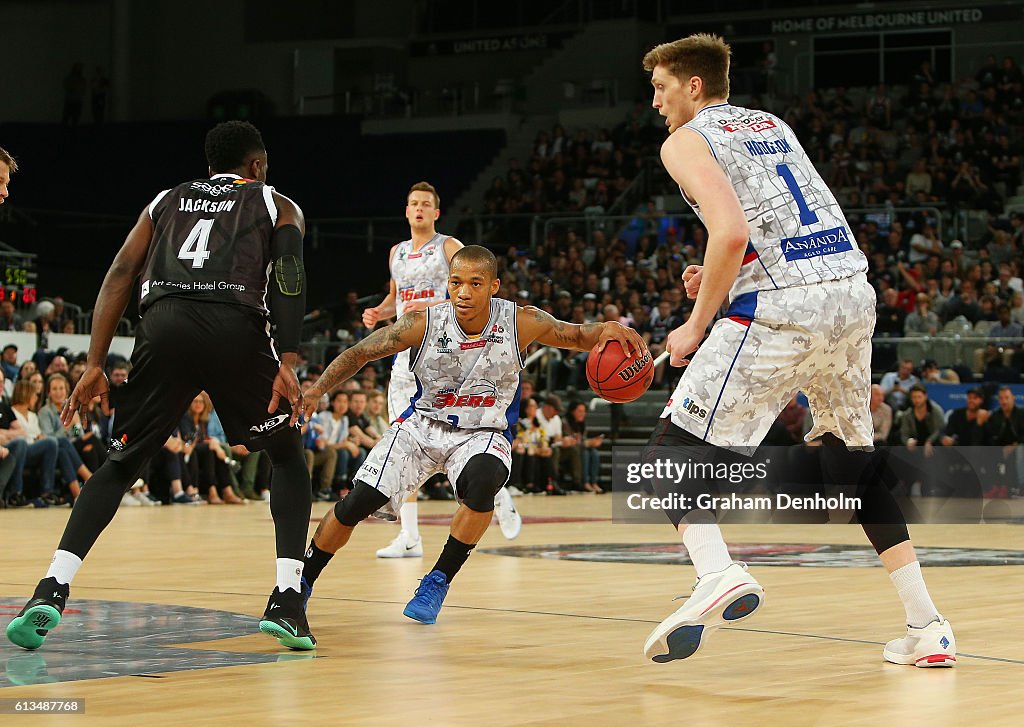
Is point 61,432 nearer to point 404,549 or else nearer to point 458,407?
point 404,549

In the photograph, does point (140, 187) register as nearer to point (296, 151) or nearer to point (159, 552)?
point (296, 151)

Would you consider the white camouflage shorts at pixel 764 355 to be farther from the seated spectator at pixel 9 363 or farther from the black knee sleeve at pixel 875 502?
the seated spectator at pixel 9 363

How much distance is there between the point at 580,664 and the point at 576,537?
20.6ft

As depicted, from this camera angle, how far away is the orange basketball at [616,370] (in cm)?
573

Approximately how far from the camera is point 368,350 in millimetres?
5875

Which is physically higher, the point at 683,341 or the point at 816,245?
the point at 816,245

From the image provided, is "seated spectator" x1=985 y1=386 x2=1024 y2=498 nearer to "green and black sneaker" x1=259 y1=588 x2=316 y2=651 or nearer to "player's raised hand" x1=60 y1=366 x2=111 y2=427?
"green and black sneaker" x1=259 y1=588 x2=316 y2=651

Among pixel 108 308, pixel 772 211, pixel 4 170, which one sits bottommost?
pixel 108 308

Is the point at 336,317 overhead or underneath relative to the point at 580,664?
overhead

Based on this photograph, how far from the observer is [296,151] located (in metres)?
31.4

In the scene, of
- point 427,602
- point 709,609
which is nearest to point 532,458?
point 427,602

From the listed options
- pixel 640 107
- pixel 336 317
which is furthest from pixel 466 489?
pixel 640 107

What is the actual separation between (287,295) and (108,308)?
2.28ft

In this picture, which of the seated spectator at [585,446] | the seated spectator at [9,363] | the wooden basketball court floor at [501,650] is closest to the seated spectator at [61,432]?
the seated spectator at [9,363]
